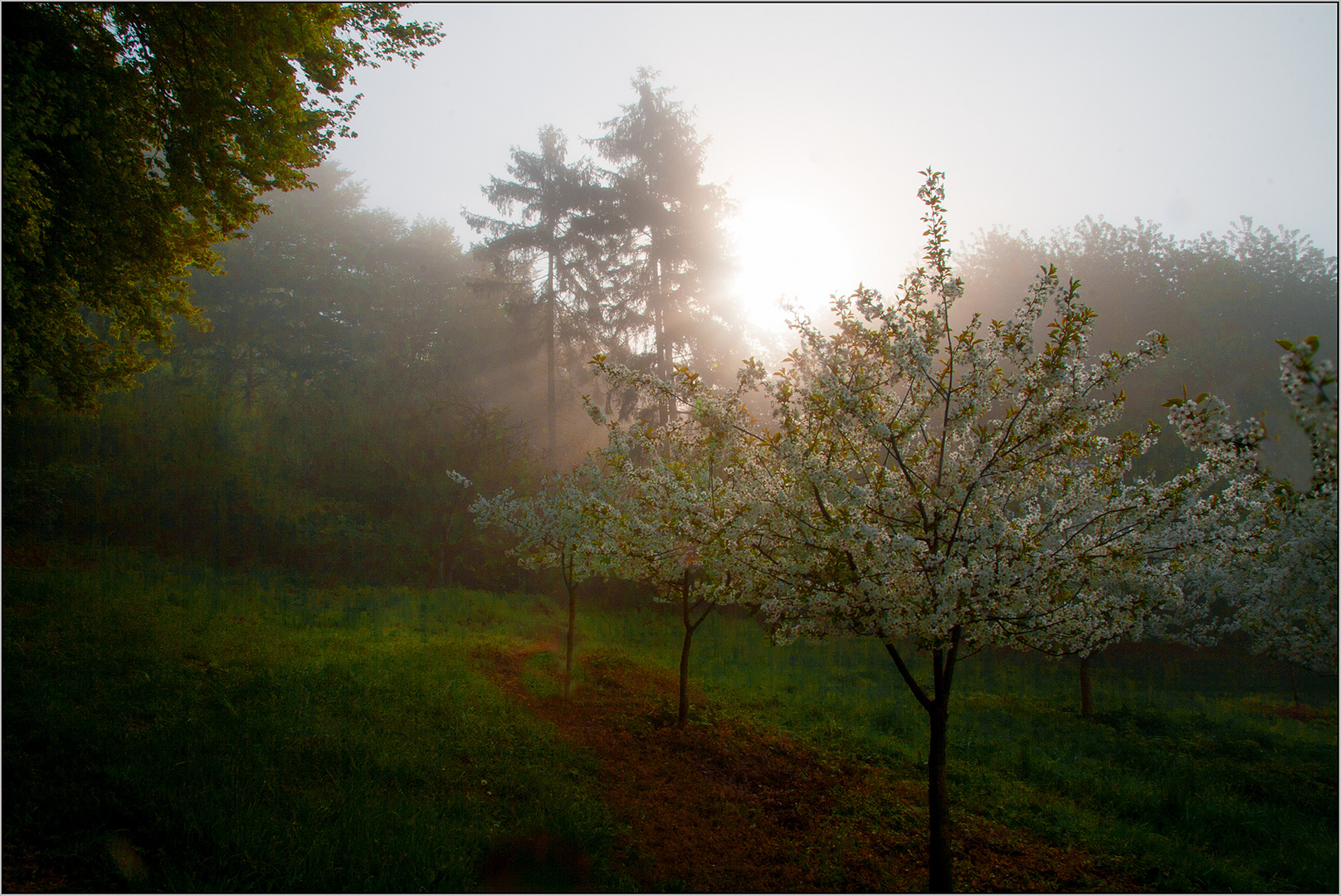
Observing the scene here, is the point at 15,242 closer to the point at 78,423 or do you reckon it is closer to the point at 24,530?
the point at 24,530

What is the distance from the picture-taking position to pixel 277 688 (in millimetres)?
8047

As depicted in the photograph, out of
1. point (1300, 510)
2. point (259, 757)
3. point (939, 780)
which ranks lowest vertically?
point (259, 757)

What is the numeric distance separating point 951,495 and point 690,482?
2.29 metres

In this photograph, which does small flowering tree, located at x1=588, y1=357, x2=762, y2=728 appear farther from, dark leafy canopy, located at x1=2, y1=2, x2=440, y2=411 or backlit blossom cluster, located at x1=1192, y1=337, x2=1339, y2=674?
dark leafy canopy, located at x1=2, y1=2, x2=440, y2=411

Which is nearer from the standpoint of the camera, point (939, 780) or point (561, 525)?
point (939, 780)

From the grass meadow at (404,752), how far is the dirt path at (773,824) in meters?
0.32

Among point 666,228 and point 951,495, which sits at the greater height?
point 666,228

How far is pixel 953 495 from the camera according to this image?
15.8 feet

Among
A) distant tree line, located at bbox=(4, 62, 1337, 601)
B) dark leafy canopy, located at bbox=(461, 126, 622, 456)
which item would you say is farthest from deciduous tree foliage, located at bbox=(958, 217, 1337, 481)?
dark leafy canopy, located at bbox=(461, 126, 622, 456)

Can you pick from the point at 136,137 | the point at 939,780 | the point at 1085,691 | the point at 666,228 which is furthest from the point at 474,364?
the point at 939,780

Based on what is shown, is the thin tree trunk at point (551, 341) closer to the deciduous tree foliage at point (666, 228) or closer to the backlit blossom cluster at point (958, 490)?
the deciduous tree foliage at point (666, 228)

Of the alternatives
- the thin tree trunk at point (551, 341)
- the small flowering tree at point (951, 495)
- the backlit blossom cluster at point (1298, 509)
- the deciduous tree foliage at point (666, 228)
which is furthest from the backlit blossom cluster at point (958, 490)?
the thin tree trunk at point (551, 341)

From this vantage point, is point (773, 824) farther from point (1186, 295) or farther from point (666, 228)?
point (1186, 295)

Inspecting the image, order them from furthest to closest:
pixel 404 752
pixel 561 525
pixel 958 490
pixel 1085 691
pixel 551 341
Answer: pixel 551 341 → pixel 1085 691 → pixel 561 525 → pixel 404 752 → pixel 958 490
